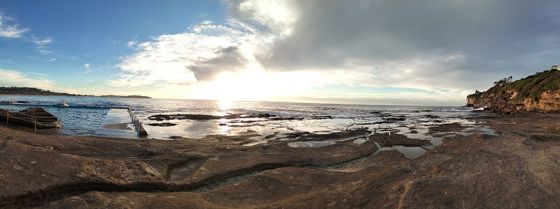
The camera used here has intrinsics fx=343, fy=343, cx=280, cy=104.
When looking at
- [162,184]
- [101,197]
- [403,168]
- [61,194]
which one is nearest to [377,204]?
[403,168]

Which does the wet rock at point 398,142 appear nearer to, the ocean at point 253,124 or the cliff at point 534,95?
the ocean at point 253,124

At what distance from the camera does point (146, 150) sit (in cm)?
2084

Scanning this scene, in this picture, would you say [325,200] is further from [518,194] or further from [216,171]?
[216,171]

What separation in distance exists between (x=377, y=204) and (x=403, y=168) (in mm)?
2948

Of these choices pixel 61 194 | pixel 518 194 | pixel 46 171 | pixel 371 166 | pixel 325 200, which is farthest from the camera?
A: pixel 371 166

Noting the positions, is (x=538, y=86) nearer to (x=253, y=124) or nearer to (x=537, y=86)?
(x=537, y=86)

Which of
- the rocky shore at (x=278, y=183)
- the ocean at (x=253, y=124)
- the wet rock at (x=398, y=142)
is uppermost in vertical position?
the rocky shore at (x=278, y=183)

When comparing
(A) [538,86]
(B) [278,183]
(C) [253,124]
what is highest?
(A) [538,86]

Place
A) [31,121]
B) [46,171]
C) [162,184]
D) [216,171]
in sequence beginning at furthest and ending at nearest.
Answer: [31,121]
[216,171]
[162,184]
[46,171]

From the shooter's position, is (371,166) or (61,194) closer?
(61,194)

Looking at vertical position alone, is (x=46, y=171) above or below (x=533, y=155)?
below

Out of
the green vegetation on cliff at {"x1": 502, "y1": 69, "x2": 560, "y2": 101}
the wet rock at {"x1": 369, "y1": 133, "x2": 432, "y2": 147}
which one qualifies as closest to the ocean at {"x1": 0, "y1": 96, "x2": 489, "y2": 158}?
the wet rock at {"x1": 369, "y1": 133, "x2": 432, "y2": 147}

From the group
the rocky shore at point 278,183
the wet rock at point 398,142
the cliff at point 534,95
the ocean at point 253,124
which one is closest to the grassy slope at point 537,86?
the cliff at point 534,95

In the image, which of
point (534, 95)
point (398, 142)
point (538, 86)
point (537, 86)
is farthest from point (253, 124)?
point (537, 86)
